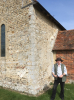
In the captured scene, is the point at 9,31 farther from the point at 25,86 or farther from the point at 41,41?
the point at 25,86

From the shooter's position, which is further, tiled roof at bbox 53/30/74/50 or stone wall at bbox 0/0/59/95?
tiled roof at bbox 53/30/74/50

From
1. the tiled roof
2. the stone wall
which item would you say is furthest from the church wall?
the tiled roof

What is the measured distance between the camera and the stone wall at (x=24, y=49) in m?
5.40

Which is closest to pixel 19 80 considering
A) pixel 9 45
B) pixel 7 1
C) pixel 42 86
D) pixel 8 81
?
pixel 8 81

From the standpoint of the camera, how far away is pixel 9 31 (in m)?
6.30

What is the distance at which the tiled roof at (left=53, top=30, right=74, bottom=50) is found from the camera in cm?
744

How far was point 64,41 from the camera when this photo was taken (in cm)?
797

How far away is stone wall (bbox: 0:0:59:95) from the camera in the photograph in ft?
17.7

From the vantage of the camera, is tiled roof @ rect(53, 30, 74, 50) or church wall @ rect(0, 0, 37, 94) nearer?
church wall @ rect(0, 0, 37, 94)

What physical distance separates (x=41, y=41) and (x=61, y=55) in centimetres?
246

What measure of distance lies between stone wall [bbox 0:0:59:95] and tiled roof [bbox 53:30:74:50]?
57.5 inches

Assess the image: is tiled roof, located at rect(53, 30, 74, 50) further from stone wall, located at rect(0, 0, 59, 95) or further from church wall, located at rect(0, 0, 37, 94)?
church wall, located at rect(0, 0, 37, 94)

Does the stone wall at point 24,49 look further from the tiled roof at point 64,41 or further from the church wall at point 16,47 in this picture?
the tiled roof at point 64,41

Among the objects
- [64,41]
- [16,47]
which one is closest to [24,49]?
[16,47]
